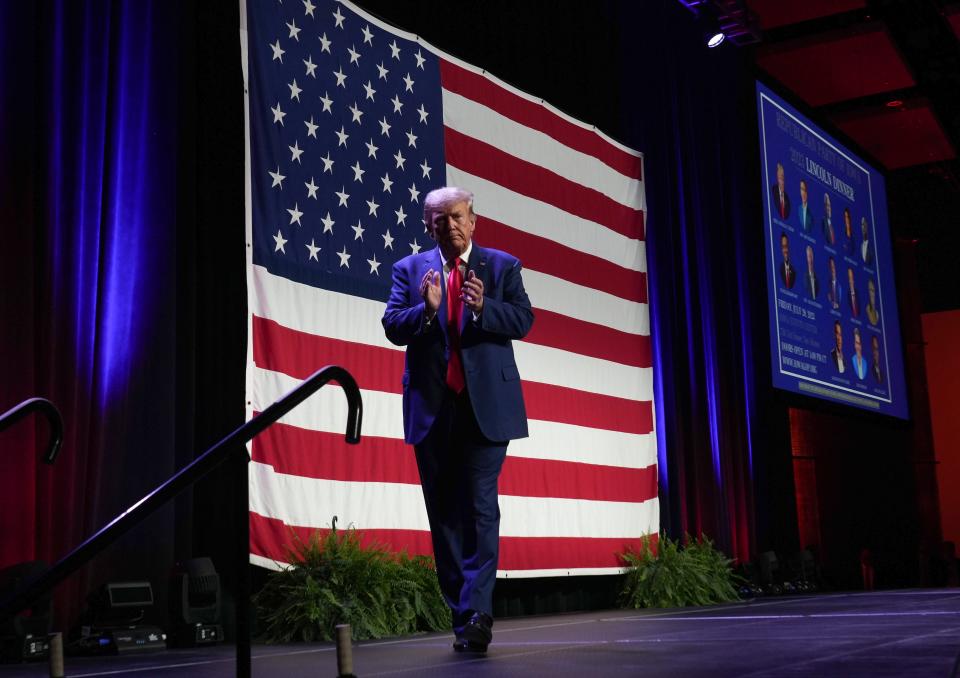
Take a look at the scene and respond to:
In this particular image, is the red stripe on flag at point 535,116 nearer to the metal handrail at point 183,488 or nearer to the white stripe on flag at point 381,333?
the white stripe on flag at point 381,333

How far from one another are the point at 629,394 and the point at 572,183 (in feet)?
4.08

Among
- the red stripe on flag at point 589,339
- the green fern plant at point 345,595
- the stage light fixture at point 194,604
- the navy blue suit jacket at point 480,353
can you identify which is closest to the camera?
the navy blue suit jacket at point 480,353

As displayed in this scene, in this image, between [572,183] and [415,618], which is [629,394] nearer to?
[572,183]

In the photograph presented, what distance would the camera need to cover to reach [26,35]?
11.9ft

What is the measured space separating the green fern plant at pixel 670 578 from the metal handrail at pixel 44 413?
4.27 m

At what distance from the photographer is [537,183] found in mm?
5891

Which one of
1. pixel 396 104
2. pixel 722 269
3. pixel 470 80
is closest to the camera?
pixel 396 104

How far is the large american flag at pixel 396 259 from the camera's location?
425 cm

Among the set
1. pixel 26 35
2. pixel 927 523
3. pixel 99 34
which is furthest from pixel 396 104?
pixel 927 523

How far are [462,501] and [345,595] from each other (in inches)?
48.3

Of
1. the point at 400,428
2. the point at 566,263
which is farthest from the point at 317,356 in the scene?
the point at 566,263

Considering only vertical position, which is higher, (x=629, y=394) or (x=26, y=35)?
(x=26, y=35)

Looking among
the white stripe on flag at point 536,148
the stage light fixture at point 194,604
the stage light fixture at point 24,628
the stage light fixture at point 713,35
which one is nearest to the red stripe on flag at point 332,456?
the stage light fixture at point 194,604

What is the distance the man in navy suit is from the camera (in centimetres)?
285
